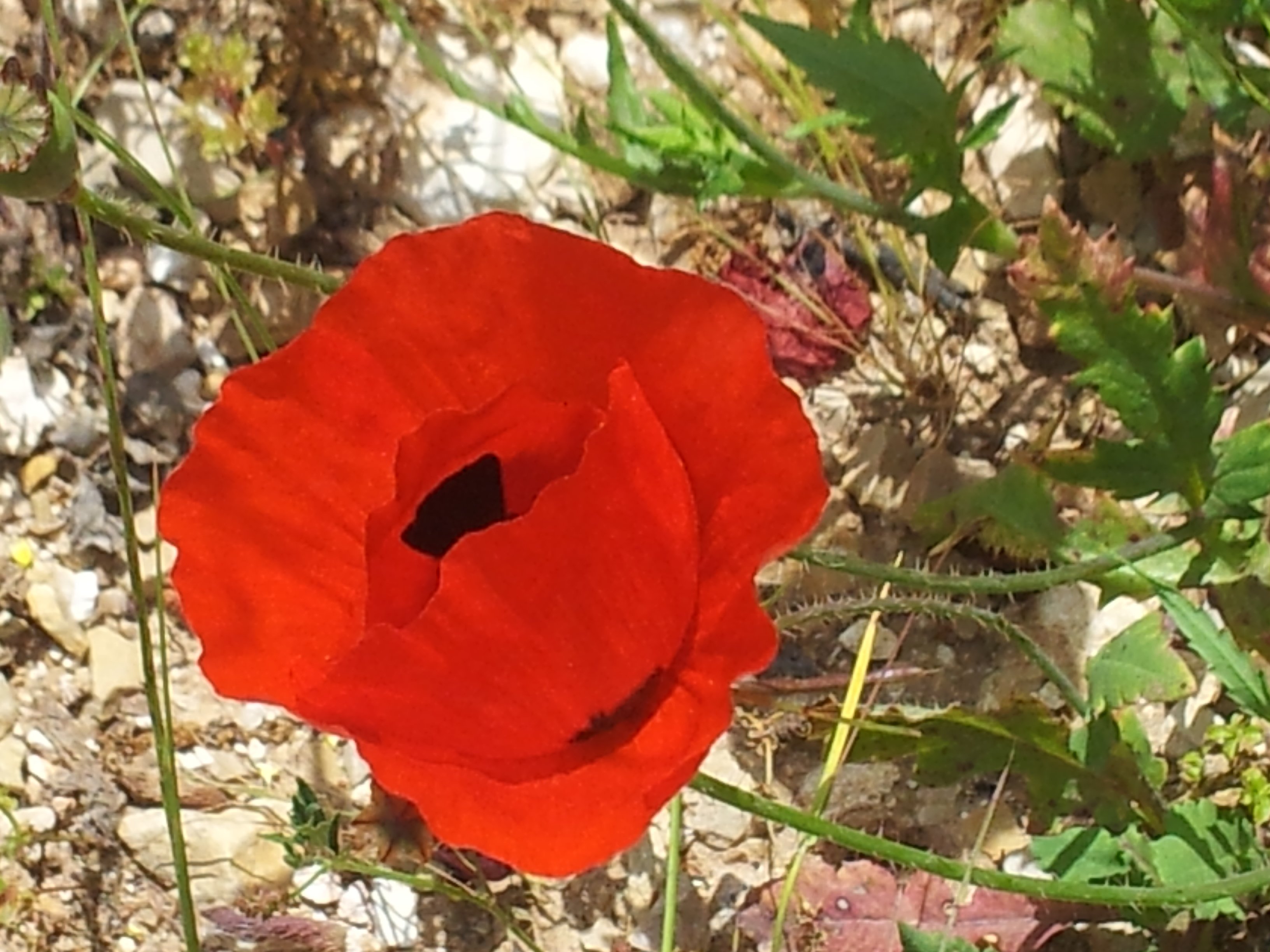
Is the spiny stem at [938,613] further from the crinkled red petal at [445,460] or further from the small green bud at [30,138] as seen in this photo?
the small green bud at [30,138]

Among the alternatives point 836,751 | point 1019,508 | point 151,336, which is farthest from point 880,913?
point 151,336

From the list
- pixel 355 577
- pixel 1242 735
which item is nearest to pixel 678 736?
pixel 355 577

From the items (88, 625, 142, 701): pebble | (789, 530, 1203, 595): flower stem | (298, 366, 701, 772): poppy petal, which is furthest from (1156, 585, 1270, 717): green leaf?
(88, 625, 142, 701): pebble

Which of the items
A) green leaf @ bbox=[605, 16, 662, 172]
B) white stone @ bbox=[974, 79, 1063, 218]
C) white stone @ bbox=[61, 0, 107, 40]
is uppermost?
white stone @ bbox=[61, 0, 107, 40]

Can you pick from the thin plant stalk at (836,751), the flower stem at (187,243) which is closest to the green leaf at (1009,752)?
the thin plant stalk at (836,751)

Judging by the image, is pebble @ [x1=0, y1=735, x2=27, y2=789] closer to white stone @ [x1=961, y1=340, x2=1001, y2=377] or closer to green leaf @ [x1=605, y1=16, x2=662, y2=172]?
green leaf @ [x1=605, y1=16, x2=662, y2=172]
